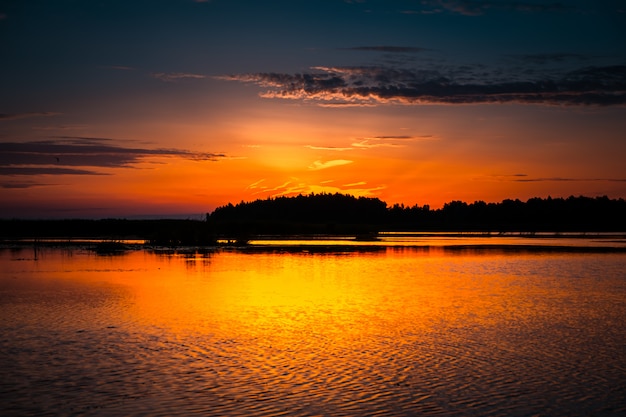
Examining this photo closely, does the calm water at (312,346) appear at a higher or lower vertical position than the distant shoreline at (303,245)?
lower

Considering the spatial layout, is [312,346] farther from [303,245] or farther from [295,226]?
[295,226]

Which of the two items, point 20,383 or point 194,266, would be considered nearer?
point 20,383

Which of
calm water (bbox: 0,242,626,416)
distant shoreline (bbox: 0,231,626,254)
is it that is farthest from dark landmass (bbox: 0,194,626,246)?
calm water (bbox: 0,242,626,416)

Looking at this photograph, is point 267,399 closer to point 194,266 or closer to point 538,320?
point 538,320

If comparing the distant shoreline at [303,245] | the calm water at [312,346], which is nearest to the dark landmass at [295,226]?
the distant shoreline at [303,245]

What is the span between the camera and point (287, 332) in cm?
1892

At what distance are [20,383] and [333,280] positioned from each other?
72.4ft

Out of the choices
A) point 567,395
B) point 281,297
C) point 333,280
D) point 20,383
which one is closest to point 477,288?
point 333,280

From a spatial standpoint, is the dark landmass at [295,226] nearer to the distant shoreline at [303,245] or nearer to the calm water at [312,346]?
the distant shoreline at [303,245]

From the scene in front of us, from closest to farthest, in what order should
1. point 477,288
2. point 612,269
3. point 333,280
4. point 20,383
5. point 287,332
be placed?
1. point 20,383
2. point 287,332
3. point 477,288
4. point 333,280
5. point 612,269

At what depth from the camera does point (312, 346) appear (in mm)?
16922

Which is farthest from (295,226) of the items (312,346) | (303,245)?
(312,346)

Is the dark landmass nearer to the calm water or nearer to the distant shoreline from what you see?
the distant shoreline

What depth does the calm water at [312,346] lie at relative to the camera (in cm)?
1201
